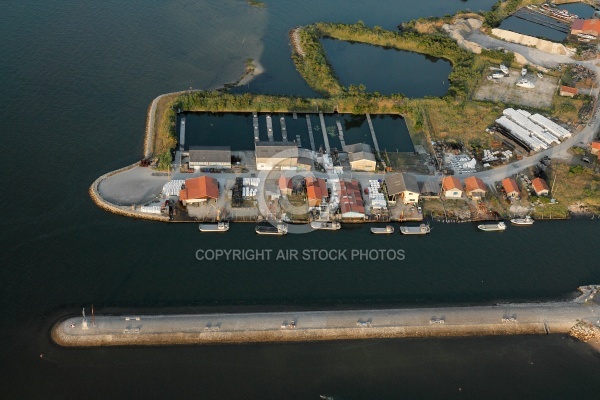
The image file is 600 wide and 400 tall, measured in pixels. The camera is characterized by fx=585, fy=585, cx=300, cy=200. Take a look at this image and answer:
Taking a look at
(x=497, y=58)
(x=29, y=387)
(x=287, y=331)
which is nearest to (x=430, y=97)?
(x=497, y=58)

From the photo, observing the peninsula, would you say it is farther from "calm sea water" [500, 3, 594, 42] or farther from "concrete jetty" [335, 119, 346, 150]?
"calm sea water" [500, 3, 594, 42]

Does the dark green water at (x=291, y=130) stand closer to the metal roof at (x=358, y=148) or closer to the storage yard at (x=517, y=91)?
the metal roof at (x=358, y=148)

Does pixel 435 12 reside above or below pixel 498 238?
above

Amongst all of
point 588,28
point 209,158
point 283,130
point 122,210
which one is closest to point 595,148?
point 283,130

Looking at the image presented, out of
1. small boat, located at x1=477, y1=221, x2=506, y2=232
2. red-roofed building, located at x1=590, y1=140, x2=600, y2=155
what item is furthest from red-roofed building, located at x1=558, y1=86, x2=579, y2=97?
small boat, located at x1=477, y1=221, x2=506, y2=232

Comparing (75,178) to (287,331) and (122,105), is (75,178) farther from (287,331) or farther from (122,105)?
(287,331)

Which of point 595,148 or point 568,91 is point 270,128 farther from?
point 568,91
